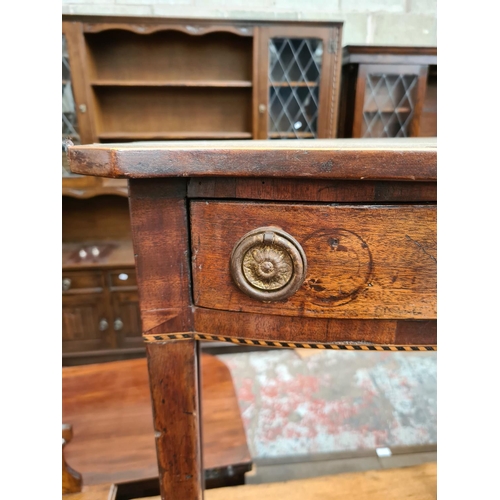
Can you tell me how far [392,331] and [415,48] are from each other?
5.59 feet

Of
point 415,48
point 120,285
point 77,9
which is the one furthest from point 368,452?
point 77,9

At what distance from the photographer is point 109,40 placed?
5.68ft

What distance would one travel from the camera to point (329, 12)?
1853 mm

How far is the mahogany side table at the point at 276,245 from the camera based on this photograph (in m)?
0.37

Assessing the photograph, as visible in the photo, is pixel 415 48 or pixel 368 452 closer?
pixel 368 452

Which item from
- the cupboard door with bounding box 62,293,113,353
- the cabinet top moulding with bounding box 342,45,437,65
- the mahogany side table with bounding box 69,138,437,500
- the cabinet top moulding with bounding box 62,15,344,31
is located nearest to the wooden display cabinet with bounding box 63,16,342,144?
the cabinet top moulding with bounding box 62,15,344,31

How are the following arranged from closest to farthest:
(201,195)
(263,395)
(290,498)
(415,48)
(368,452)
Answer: (201,195), (290,498), (368,452), (263,395), (415,48)

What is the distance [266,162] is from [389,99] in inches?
67.2

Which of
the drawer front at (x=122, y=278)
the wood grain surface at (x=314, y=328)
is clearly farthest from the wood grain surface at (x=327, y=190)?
the drawer front at (x=122, y=278)

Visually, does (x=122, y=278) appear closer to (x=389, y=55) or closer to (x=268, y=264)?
(x=268, y=264)

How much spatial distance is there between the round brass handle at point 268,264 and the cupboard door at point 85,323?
1478mm

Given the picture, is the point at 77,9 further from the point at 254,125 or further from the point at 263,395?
the point at 263,395

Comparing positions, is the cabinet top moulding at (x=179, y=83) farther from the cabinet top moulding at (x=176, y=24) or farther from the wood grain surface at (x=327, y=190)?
the wood grain surface at (x=327, y=190)

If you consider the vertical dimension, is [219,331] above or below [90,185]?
below
